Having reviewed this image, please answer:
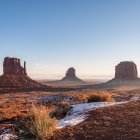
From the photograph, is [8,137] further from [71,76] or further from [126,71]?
[71,76]

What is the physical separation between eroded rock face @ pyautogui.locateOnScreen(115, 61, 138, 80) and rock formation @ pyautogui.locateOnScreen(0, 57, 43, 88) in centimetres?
4555

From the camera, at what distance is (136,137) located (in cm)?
898

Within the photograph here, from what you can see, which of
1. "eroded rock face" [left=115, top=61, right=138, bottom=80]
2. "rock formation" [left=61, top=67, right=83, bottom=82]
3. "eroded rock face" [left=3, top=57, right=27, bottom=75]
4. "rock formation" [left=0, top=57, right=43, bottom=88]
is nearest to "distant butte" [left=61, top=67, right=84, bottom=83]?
"rock formation" [left=61, top=67, right=83, bottom=82]

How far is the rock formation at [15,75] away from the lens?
3787 inches

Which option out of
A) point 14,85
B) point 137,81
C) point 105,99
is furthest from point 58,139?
point 137,81

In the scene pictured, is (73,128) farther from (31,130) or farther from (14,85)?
(14,85)

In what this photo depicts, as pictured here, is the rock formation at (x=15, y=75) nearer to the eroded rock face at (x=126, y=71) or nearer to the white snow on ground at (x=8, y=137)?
the eroded rock face at (x=126, y=71)

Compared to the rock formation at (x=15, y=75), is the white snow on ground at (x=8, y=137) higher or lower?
lower

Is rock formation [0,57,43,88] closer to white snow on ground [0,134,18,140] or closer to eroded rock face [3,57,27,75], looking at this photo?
eroded rock face [3,57,27,75]

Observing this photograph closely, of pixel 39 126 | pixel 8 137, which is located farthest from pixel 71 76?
pixel 8 137

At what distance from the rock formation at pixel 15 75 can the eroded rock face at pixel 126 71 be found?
45553 mm

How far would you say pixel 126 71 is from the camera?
136m

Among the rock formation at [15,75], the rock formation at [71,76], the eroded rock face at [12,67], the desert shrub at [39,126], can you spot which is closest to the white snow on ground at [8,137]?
the desert shrub at [39,126]

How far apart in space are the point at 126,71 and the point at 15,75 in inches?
2078
